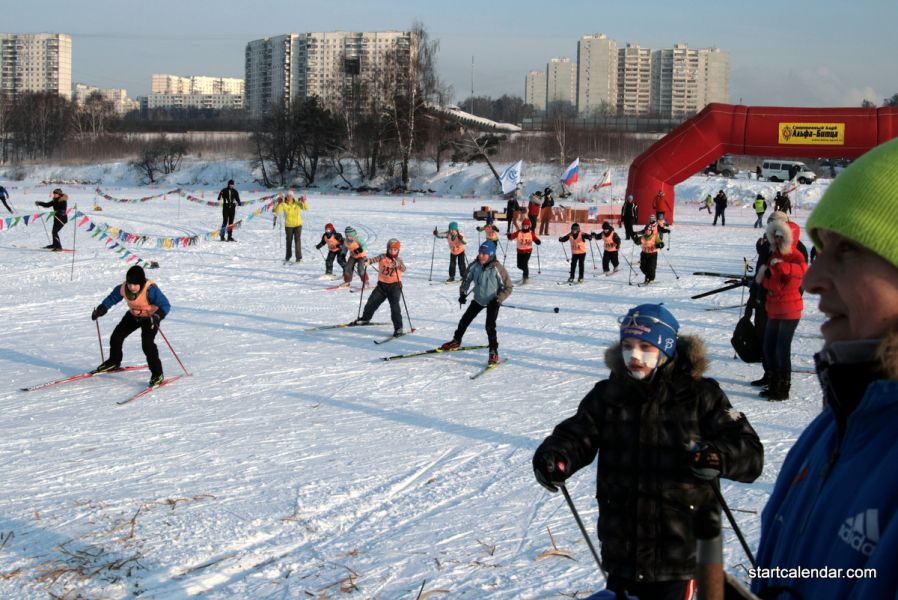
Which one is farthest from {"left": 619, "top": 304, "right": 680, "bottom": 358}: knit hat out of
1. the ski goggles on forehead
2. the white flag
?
the white flag

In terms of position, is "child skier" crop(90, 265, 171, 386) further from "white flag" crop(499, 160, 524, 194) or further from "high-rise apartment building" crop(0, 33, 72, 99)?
"high-rise apartment building" crop(0, 33, 72, 99)

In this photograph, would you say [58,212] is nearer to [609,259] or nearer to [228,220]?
[228,220]

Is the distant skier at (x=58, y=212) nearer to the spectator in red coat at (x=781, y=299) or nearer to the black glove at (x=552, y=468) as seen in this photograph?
the spectator in red coat at (x=781, y=299)

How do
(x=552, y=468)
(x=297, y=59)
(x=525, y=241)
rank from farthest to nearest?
(x=297, y=59), (x=525, y=241), (x=552, y=468)

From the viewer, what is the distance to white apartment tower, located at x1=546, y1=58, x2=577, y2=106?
534 ft

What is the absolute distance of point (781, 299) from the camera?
7805 mm

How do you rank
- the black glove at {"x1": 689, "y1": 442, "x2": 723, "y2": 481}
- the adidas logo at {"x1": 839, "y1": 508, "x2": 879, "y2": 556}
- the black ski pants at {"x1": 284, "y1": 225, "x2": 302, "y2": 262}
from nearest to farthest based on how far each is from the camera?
the adidas logo at {"x1": 839, "y1": 508, "x2": 879, "y2": 556} < the black glove at {"x1": 689, "y1": 442, "x2": 723, "y2": 481} < the black ski pants at {"x1": 284, "y1": 225, "x2": 302, "y2": 262}

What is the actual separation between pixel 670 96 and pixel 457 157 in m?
100

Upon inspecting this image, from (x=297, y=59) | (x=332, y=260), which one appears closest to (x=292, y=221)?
(x=332, y=260)

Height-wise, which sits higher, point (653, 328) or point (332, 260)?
point (653, 328)

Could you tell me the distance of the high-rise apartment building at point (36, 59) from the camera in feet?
465

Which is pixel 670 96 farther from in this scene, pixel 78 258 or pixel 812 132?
pixel 78 258

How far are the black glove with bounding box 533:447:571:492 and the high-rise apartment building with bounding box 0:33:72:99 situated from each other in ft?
512

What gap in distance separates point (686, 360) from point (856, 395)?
189 centimetres
